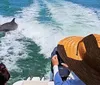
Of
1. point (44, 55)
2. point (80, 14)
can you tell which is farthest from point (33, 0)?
point (44, 55)

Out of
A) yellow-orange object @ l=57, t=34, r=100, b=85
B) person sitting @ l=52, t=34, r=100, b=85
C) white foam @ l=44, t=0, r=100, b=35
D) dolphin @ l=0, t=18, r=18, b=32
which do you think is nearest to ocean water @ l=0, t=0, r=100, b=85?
white foam @ l=44, t=0, r=100, b=35

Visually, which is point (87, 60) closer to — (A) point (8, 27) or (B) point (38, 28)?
(A) point (8, 27)

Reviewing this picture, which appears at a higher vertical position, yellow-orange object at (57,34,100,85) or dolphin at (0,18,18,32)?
→ yellow-orange object at (57,34,100,85)

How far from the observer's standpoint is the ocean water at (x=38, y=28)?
7.21m

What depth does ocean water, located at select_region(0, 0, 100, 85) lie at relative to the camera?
23.7 feet

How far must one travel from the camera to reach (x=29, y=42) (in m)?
9.03

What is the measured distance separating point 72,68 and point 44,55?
215 inches

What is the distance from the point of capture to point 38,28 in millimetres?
10828

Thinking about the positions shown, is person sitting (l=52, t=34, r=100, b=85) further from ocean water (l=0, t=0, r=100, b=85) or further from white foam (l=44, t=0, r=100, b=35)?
white foam (l=44, t=0, r=100, b=35)

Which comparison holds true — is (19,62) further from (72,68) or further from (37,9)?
(37,9)

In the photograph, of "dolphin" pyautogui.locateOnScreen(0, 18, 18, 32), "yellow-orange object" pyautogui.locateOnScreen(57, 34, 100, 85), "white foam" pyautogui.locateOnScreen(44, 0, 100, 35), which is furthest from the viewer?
"white foam" pyautogui.locateOnScreen(44, 0, 100, 35)

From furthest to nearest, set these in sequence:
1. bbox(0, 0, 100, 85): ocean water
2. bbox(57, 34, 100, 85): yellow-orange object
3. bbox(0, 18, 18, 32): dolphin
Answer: bbox(0, 18, 18, 32): dolphin < bbox(0, 0, 100, 85): ocean water < bbox(57, 34, 100, 85): yellow-orange object

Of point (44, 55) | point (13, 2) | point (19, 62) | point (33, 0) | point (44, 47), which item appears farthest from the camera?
point (33, 0)

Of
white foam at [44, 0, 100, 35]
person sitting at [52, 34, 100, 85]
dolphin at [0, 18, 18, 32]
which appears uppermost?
person sitting at [52, 34, 100, 85]
